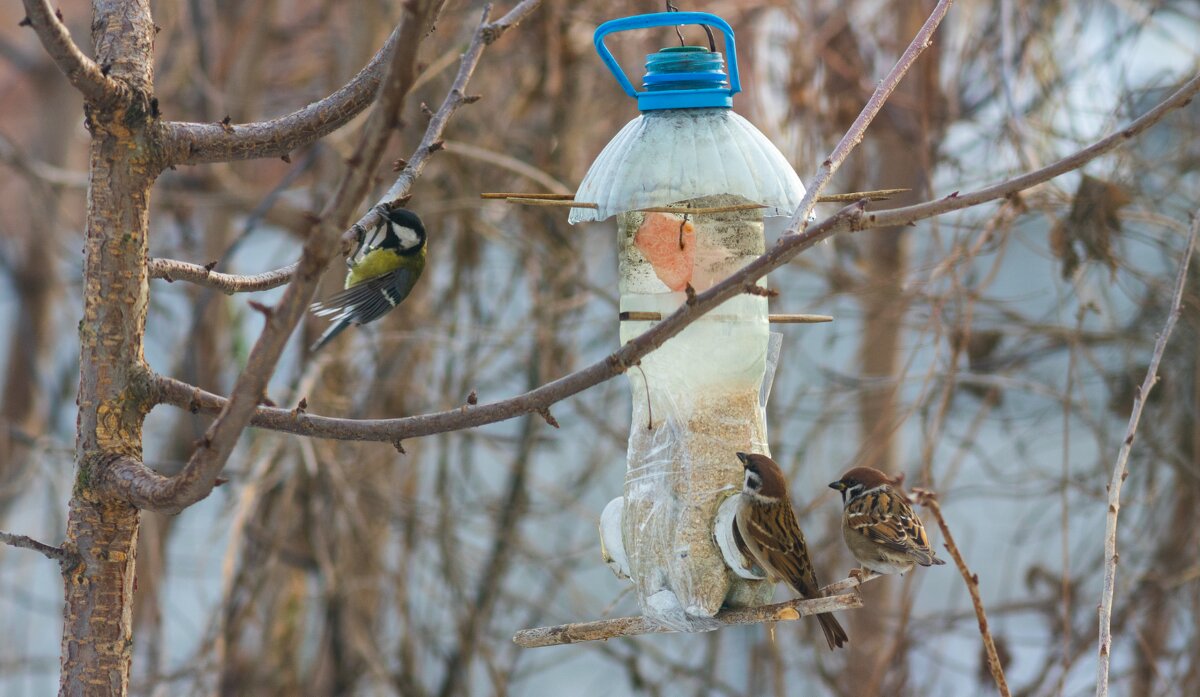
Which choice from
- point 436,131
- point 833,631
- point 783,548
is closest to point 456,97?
point 436,131

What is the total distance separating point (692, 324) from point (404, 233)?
1351mm

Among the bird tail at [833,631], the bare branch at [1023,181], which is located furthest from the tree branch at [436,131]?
the bird tail at [833,631]

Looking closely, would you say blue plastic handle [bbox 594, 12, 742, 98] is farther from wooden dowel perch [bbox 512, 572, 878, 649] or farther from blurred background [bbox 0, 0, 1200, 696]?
blurred background [bbox 0, 0, 1200, 696]

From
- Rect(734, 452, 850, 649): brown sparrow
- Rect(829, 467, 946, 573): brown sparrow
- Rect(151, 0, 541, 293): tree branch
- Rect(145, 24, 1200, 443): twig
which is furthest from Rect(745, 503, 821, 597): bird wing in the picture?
Rect(151, 0, 541, 293): tree branch

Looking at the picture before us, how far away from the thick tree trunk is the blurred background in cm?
261

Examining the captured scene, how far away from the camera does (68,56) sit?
1627 millimetres

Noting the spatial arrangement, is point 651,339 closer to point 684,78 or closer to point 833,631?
point 684,78

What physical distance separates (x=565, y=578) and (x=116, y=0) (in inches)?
172

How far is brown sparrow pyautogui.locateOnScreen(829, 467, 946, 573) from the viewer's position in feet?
9.97

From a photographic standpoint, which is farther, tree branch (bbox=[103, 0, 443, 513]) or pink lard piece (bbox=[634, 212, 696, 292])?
pink lard piece (bbox=[634, 212, 696, 292])

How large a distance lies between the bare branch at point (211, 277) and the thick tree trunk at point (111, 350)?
13 centimetres

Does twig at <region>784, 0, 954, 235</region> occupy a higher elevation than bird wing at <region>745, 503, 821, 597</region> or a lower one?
higher

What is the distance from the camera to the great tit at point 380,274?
135 inches

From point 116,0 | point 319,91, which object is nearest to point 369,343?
point 319,91
